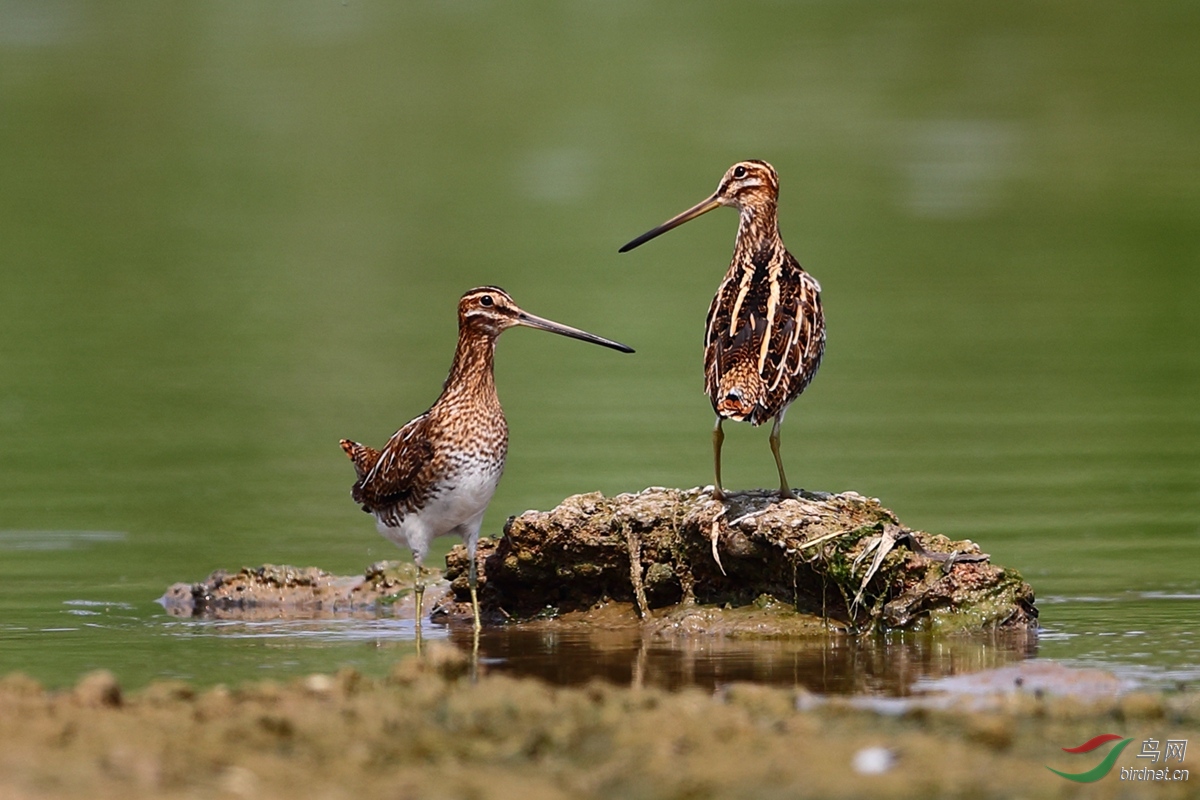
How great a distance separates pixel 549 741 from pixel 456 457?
372 cm

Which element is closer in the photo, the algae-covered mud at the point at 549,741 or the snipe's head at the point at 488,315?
the algae-covered mud at the point at 549,741

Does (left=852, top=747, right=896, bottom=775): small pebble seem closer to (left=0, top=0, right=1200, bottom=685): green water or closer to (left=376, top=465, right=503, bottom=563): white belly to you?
(left=0, top=0, right=1200, bottom=685): green water

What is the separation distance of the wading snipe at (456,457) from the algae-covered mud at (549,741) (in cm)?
268

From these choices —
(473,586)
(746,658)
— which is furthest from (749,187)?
(746,658)

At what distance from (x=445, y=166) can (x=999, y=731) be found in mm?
32075

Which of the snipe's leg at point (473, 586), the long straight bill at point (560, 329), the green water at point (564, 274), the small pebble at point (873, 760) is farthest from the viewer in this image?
the green water at point (564, 274)

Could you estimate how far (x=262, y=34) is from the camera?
50.3 metres

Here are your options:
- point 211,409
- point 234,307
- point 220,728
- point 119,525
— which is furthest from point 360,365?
point 220,728

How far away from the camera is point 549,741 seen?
5898 millimetres

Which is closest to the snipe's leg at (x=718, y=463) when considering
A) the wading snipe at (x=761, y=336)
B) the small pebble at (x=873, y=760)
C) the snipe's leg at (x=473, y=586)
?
the wading snipe at (x=761, y=336)

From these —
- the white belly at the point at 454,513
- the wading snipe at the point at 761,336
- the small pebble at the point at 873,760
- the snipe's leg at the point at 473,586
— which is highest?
the wading snipe at the point at 761,336

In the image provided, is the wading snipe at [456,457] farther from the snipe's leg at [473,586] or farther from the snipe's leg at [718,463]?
the snipe's leg at [718,463]

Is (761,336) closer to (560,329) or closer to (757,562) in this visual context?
(757,562)

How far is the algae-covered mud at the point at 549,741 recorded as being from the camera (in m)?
5.40
